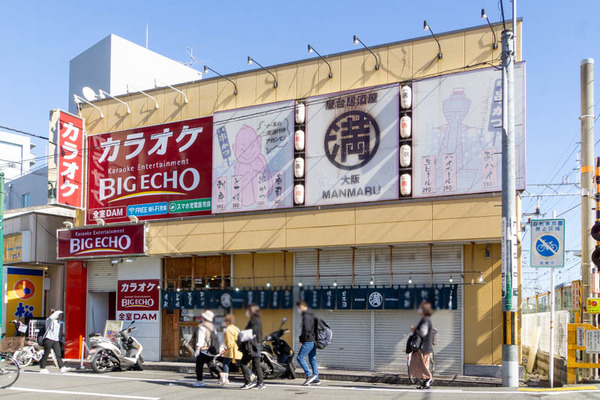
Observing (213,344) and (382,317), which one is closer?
(213,344)

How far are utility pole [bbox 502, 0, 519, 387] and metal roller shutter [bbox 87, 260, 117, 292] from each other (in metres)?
14.8

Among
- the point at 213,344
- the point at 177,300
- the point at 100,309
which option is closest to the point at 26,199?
the point at 100,309

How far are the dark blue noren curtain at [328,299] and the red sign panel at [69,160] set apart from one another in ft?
35.0

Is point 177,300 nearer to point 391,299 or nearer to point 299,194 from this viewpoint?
point 299,194

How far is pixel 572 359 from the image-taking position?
14.9 metres

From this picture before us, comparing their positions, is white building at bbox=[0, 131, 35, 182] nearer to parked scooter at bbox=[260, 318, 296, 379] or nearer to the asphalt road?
the asphalt road

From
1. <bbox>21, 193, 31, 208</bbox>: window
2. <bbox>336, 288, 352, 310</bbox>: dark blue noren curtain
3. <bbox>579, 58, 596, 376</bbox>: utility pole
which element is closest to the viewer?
<bbox>579, 58, 596, 376</bbox>: utility pole

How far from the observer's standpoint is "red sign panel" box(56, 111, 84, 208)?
2381 cm

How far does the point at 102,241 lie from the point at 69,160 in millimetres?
3285

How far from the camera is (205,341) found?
47.2 ft

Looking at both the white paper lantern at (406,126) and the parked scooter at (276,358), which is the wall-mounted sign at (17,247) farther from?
the white paper lantern at (406,126)

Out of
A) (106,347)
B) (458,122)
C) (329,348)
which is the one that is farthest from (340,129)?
(106,347)

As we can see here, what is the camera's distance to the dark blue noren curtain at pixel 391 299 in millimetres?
18406

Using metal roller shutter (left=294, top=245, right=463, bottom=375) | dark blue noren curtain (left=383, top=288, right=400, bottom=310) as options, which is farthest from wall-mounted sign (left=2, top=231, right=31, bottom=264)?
dark blue noren curtain (left=383, top=288, right=400, bottom=310)
